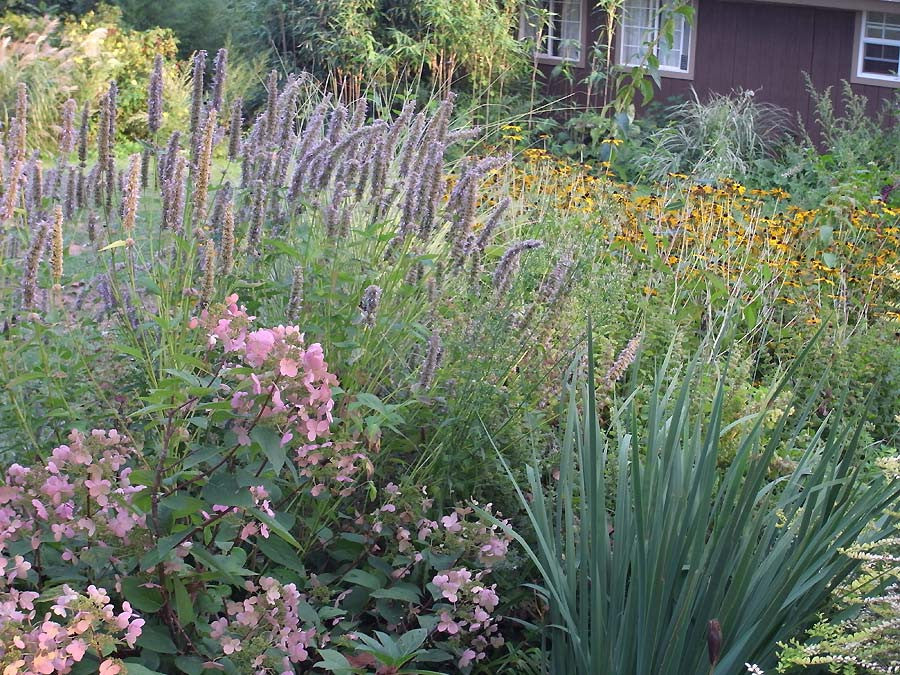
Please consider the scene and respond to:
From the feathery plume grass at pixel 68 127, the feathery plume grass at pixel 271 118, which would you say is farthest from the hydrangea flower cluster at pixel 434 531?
the feathery plume grass at pixel 68 127

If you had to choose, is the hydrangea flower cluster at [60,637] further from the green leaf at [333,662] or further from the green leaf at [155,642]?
the green leaf at [333,662]

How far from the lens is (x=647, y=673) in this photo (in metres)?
2.26

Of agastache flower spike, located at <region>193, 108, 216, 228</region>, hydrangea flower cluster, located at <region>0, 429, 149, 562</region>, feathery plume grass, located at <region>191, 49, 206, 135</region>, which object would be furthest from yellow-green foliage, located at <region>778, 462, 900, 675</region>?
feathery plume grass, located at <region>191, 49, 206, 135</region>

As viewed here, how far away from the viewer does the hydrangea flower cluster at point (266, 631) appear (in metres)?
2.09

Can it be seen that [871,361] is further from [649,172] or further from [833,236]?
[649,172]

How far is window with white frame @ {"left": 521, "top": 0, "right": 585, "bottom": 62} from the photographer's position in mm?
15883

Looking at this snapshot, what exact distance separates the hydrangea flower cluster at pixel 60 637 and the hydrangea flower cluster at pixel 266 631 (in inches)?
11.3

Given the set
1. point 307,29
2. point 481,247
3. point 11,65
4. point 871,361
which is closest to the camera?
point 481,247

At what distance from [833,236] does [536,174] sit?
7.23 ft

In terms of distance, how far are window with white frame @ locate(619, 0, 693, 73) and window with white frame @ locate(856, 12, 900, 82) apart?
2261mm

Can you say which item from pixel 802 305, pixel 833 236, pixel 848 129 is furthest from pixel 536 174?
pixel 848 129

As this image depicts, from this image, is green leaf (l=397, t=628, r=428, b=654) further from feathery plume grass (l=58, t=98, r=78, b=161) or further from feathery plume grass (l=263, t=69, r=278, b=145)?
feathery plume grass (l=58, t=98, r=78, b=161)

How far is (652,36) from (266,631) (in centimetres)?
1425

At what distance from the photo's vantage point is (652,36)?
49.7ft
